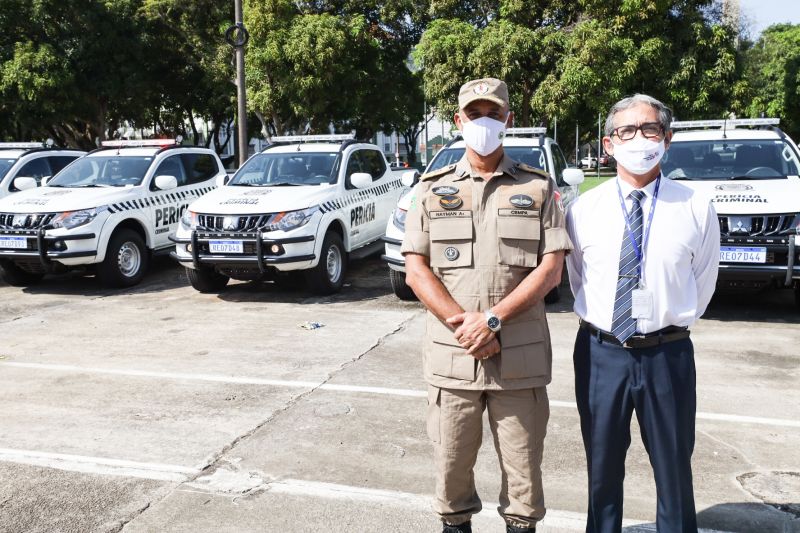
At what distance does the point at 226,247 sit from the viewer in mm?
8391

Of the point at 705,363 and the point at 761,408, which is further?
the point at 705,363

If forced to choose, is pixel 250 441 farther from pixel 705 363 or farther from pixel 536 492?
pixel 705 363

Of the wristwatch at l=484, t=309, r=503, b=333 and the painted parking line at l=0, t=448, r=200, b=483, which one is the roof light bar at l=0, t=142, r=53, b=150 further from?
the wristwatch at l=484, t=309, r=503, b=333

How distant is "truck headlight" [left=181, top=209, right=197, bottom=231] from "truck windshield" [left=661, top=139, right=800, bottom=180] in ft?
17.4

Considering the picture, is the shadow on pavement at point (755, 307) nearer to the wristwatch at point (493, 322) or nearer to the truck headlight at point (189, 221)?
the wristwatch at point (493, 322)

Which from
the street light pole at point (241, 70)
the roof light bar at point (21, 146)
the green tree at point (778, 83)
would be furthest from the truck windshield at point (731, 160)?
the green tree at point (778, 83)

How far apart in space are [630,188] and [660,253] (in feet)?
0.91

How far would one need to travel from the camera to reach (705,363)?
6.04 m

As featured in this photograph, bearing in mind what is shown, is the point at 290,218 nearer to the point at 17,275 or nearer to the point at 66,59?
the point at 17,275

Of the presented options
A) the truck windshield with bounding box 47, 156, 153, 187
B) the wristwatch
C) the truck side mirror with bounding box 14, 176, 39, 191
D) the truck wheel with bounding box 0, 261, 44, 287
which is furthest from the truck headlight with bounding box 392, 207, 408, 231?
the truck side mirror with bounding box 14, 176, 39, 191

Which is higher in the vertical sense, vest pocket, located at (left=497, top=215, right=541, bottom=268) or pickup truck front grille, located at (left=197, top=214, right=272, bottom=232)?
vest pocket, located at (left=497, top=215, right=541, bottom=268)

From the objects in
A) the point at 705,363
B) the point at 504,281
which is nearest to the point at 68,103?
the point at 705,363

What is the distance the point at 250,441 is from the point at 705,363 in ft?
12.1

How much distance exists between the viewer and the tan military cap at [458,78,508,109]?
2887 millimetres
